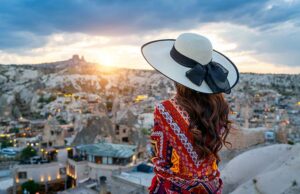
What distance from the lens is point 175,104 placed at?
2.03m

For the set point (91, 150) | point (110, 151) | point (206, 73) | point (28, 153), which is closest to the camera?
point (206, 73)

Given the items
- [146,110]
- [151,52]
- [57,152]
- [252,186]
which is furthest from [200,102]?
[146,110]

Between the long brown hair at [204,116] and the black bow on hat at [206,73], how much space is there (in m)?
0.07

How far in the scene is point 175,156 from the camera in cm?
200

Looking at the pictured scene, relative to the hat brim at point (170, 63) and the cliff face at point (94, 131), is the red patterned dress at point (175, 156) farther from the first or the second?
the cliff face at point (94, 131)

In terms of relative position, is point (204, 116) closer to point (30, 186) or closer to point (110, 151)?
point (110, 151)

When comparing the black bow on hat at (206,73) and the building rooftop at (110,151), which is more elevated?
the black bow on hat at (206,73)

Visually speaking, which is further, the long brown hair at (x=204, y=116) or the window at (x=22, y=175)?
the window at (x=22, y=175)

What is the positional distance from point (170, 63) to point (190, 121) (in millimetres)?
372

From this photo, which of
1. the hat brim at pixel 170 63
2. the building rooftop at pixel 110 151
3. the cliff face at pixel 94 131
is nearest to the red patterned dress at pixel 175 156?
the hat brim at pixel 170 63

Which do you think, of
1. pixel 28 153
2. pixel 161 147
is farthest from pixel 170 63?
pixel 28 153

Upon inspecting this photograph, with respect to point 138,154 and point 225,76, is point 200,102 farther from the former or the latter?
point 138,154

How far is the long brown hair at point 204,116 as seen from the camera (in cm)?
200

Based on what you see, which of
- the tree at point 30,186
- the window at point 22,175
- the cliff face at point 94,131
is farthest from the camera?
the cliff face at point 94,131
